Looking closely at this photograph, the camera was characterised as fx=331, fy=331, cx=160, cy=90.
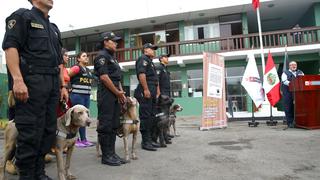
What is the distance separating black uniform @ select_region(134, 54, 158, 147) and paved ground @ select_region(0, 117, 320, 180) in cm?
37

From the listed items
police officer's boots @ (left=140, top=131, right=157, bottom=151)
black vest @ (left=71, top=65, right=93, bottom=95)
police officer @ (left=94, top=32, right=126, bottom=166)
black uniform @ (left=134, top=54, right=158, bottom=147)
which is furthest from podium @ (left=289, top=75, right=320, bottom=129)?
police officer @ (left=94, top=32, right=126, bottom=166)

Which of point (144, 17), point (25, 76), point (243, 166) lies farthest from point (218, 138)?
point (144, 17)

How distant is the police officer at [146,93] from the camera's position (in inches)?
224

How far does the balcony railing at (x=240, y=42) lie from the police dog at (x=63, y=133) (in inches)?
574

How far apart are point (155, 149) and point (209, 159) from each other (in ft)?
3.81

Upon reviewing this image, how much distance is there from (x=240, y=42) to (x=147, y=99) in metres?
14.1

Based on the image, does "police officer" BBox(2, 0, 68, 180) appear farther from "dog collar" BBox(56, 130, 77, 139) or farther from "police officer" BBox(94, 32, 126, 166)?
"police officer" BBox(94, 32, 126, 166)

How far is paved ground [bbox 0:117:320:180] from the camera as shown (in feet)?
13.1

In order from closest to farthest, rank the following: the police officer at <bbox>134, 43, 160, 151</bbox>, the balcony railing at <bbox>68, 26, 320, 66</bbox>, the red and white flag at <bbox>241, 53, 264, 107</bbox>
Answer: the police officer at <bbox>134, 43, 160, 151</bbox>, the red and white flag at <bbox>241, 53, 264, 107</bbox>, the balcony railing at <bbox>68, 26, 320, 66</bbox>

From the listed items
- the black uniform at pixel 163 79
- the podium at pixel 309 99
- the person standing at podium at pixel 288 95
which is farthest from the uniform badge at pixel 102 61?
the person standing at podium at pixel 288 95

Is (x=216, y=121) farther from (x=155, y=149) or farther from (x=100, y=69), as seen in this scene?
(x=100, y=69)

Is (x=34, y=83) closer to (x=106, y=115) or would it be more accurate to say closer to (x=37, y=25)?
(x=37, y=25)

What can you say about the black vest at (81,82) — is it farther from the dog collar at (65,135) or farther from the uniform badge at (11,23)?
the uniform badge at (11,23)

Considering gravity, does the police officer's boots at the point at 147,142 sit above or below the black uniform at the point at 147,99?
→ below
